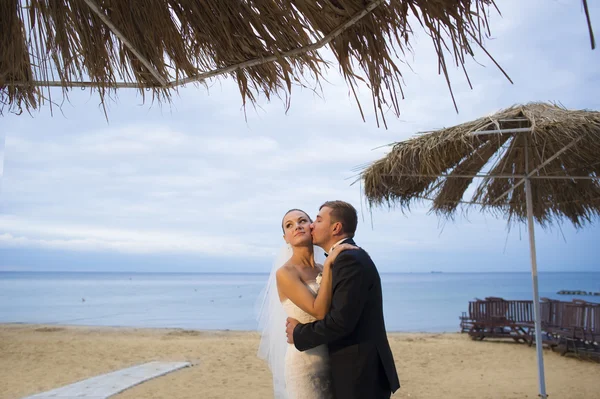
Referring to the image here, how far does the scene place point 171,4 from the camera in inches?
95.0

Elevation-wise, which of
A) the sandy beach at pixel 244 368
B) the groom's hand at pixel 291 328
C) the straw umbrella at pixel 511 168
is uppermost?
the straw umbrella at pixel 511 168

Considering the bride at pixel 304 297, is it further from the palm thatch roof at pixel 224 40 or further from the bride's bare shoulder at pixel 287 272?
the palm thatch roof at pixel 224 40

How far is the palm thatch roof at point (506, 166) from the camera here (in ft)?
16.5

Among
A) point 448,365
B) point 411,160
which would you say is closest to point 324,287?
point 411,160

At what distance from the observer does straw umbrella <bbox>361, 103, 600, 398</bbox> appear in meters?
5.05

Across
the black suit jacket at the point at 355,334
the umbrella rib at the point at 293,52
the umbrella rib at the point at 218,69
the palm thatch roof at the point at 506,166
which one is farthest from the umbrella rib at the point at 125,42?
the palm thatch roof at the point at 506,166

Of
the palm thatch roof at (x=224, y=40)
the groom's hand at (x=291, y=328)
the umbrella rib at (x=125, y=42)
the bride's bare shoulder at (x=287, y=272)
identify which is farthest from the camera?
the bride's bare shoulder at (x=287, y=272)

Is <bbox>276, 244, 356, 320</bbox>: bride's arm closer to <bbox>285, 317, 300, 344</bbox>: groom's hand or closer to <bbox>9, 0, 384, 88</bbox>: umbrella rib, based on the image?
<bbox>285, 317, 300, 344</bbox>: groom's hand

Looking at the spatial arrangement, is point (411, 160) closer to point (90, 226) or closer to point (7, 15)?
point (7, 15)

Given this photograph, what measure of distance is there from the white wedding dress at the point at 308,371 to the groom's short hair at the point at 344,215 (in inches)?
15.0

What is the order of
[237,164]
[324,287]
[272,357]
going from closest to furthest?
[324,287]
[272,357]
[237,164]

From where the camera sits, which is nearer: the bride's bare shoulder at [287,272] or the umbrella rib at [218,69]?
the umbrella rib at [218,69]

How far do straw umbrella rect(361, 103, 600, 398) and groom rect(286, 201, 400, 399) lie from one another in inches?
112

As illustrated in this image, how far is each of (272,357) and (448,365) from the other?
6.28 meters
